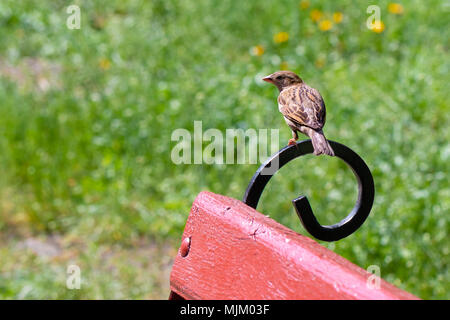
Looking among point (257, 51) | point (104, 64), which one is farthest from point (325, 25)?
point (104, 64)

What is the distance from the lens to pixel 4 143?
391 centimetres

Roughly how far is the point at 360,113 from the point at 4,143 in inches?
86.0

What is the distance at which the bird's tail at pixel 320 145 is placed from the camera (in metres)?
1.36

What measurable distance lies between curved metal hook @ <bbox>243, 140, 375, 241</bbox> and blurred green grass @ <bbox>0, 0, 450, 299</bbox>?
1.61m

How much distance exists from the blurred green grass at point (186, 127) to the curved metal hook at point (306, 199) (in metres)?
1.61

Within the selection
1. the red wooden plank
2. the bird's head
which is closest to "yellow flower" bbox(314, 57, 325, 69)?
the bird's head

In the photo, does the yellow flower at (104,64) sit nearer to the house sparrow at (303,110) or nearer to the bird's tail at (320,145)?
the house sparrow at (303,110)

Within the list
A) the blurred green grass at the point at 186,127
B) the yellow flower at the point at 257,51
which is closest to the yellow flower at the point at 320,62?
the blurred green grass at the point at 186,127

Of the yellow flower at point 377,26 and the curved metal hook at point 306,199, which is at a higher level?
the yellow flower at point 377,26

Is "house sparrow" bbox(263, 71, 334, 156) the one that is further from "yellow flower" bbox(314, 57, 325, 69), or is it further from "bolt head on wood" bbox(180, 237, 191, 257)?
"yellow flower" bbox(314, 57, 325, 69)

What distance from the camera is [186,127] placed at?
3910 millimetres

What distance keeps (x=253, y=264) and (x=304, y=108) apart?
0.49 meters
